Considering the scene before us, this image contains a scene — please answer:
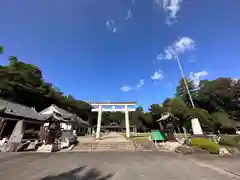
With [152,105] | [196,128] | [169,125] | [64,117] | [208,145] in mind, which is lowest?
[208,145]

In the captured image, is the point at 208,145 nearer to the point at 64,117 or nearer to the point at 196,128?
the point at 196,128

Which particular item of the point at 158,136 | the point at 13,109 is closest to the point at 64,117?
the point at 13,109

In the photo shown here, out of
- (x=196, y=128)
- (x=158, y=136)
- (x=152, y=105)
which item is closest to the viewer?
(x=158, y=136)

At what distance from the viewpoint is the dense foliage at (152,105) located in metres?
27.4

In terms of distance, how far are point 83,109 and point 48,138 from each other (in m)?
36.7

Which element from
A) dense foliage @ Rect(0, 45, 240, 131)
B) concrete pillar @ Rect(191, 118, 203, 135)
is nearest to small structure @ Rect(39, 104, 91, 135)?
dense foliage @ Rect(0, 45, 240, 131)

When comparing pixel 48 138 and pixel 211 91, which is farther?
pixel 211 91

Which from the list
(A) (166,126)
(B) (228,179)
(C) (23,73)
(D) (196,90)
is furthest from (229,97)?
(C) (23,73)

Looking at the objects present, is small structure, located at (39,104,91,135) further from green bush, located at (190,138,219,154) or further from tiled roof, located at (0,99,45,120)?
green bush, located at (190,138,219,154)

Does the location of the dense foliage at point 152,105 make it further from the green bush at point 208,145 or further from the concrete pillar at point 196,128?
the green bush at point 208,145

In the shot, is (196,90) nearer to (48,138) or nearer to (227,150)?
(227,150)

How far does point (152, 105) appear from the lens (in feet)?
156

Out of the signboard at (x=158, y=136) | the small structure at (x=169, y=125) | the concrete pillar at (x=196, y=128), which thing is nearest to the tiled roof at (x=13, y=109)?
the signboard at (x=158, y=136)

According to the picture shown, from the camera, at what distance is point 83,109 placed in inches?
1908
